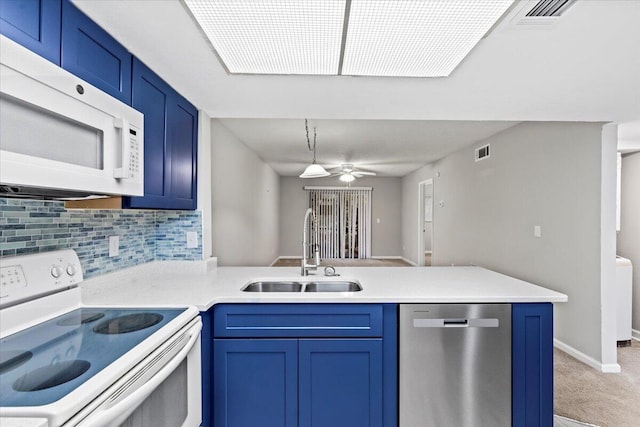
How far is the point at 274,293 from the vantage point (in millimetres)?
1787

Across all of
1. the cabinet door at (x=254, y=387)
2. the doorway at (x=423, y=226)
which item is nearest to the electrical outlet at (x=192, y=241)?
the cabinet door at (x=254, y=387)

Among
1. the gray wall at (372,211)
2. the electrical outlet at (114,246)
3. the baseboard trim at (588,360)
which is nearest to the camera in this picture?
the electrical outlet at (114,246)

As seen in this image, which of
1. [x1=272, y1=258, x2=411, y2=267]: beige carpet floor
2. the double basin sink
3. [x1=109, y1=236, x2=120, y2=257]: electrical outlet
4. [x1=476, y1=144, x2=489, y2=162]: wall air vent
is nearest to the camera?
[x1=109, y1=236, x2=120, y2=257]: electrical outlet

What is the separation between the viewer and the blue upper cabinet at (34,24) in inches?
37.1

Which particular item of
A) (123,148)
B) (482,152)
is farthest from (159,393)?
(482,152)

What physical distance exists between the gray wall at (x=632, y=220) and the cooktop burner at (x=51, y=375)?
4884 millimetres

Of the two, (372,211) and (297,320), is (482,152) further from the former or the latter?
(372,211)

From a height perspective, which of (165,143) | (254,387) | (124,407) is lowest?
(254,387)

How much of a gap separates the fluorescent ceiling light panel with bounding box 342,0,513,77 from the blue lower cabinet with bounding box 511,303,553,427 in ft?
4.41

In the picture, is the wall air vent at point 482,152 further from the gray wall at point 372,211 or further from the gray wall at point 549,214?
the gray wall at point 372,211

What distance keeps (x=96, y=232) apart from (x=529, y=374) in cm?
245

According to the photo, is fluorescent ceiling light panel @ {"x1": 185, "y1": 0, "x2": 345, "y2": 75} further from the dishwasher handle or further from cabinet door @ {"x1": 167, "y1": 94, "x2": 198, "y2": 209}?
the dishwasher handle

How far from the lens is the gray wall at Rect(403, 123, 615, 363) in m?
2.84

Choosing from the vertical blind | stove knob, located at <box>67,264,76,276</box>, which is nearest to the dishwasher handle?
stove knob, located at <box>67,264,76,276</box>
